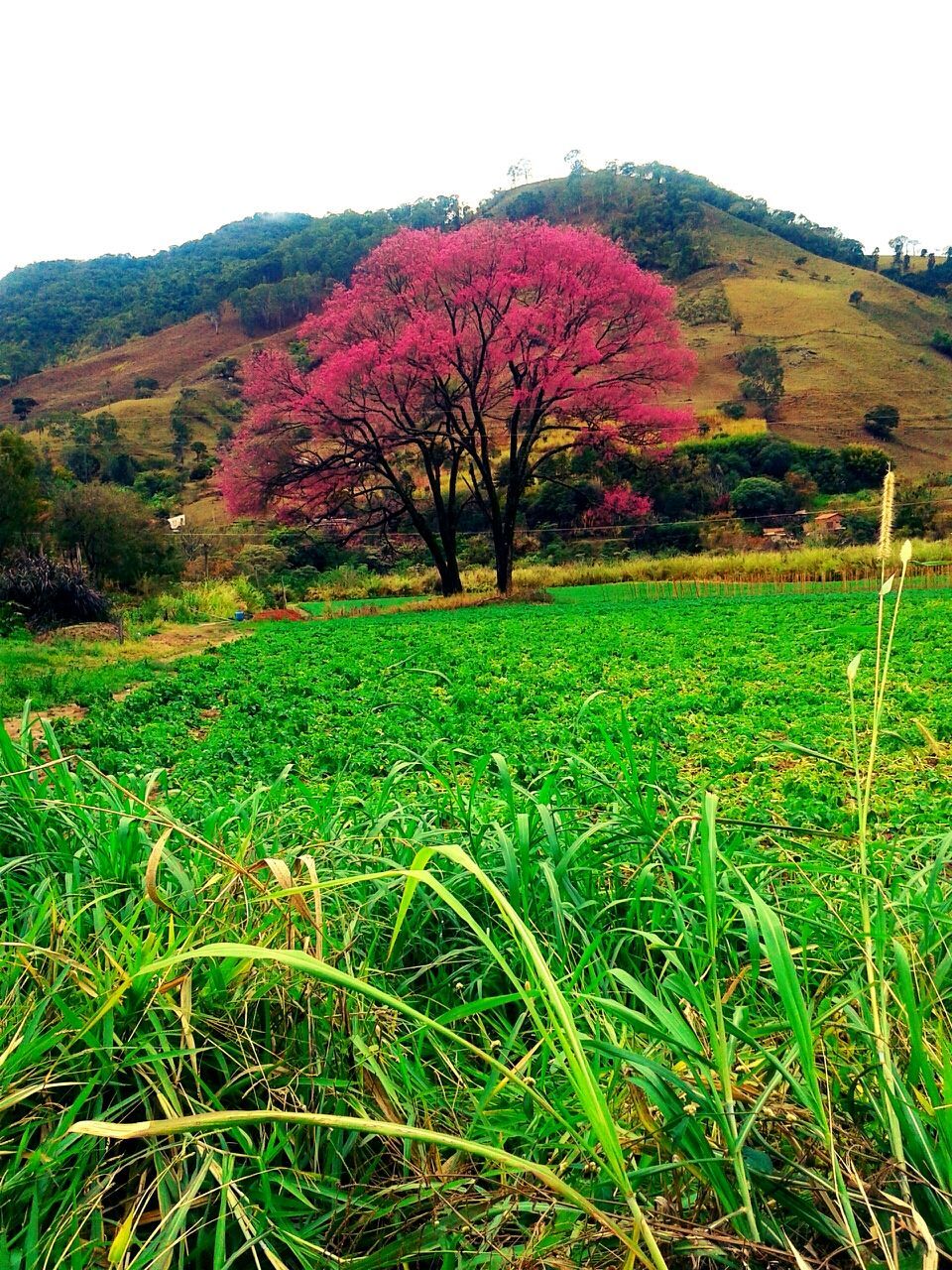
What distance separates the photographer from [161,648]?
1267cm

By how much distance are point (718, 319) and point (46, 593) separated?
197 ft

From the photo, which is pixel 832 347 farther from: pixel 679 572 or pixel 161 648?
pixel 161 648

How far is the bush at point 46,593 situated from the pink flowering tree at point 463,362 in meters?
8.53

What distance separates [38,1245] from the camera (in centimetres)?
93

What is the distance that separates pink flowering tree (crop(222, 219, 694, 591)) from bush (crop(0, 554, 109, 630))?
8.53 meters

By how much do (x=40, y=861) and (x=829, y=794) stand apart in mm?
4082

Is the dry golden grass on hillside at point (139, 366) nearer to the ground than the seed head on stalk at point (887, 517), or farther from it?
farther from it

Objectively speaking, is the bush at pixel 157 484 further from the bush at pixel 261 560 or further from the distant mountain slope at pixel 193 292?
the distant mountain slope at pixel 193 292

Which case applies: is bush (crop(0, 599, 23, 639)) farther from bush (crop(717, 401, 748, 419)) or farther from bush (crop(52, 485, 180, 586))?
bush (crop(717, 401, 748, 419))

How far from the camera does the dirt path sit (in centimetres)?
701

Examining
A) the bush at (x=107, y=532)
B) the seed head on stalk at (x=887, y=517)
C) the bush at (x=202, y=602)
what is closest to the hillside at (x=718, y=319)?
the bush at (x=202, y=602)

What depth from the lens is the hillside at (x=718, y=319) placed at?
50.1 metres

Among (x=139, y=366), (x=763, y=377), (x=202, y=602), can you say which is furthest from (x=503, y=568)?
(x=139, y=366)

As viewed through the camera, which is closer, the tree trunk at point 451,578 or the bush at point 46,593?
the bush at point 46,593
